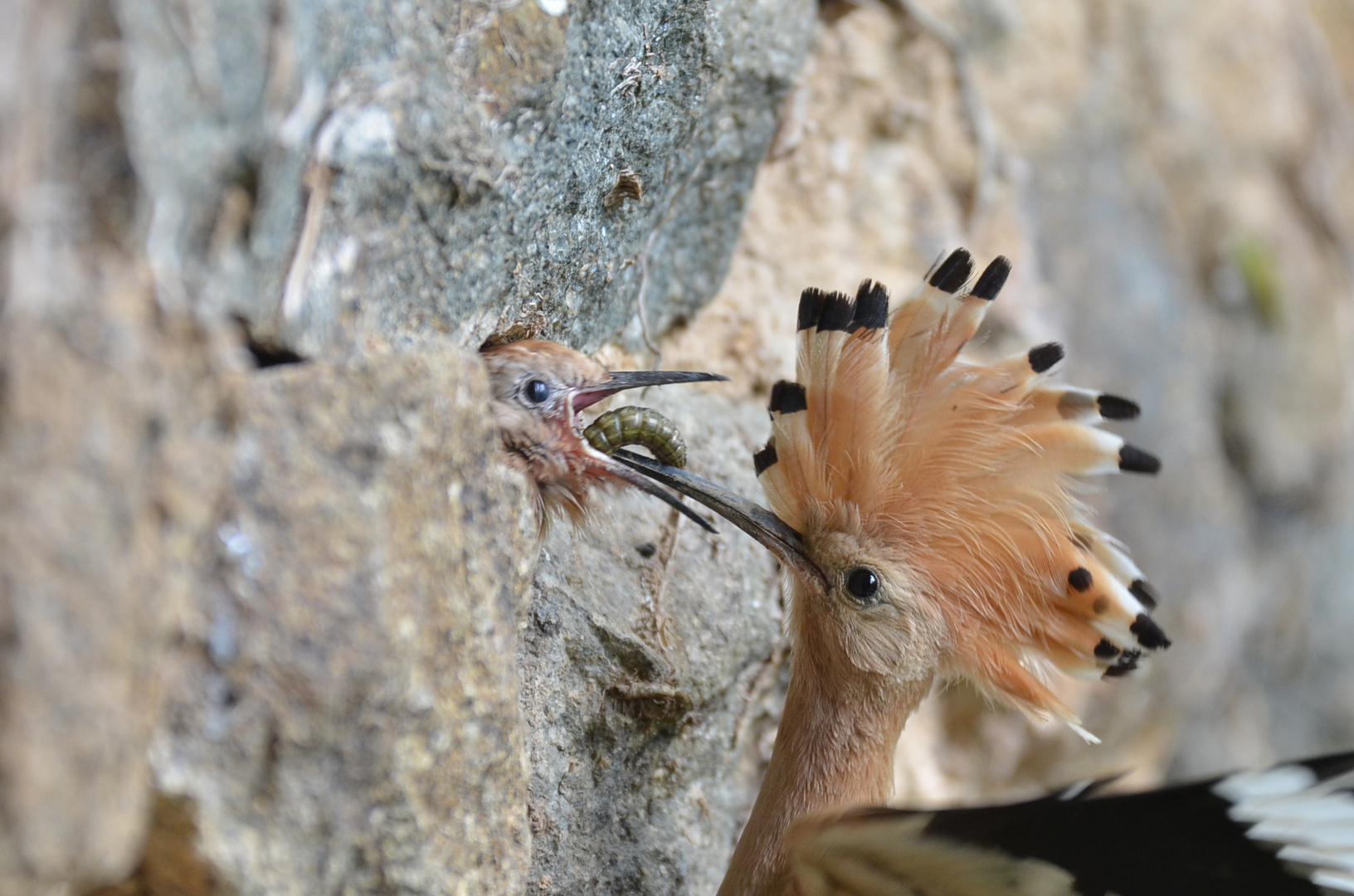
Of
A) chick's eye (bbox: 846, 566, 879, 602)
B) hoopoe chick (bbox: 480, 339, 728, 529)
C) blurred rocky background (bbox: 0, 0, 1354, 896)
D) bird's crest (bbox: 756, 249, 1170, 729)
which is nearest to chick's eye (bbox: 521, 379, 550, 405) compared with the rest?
hoopoe chick (bbox: 480, 339, 728, 529)

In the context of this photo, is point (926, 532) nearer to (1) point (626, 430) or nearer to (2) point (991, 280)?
(2) point (991, 280)

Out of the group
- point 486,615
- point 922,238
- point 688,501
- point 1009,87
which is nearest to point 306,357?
point 486,615

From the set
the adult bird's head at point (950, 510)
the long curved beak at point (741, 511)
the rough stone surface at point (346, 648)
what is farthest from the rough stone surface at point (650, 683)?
the rough stone surface at point (346, 648)

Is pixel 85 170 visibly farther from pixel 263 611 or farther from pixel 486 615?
pixel 486 615

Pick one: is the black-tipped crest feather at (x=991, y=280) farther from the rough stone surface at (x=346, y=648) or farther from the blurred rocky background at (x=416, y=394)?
the rough stone surface at (x=346, y=648)

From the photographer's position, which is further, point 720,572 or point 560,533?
point 720,572

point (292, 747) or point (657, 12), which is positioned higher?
point (657, 12)

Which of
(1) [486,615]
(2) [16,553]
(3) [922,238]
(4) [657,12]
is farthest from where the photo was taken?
(3) [922,238]
